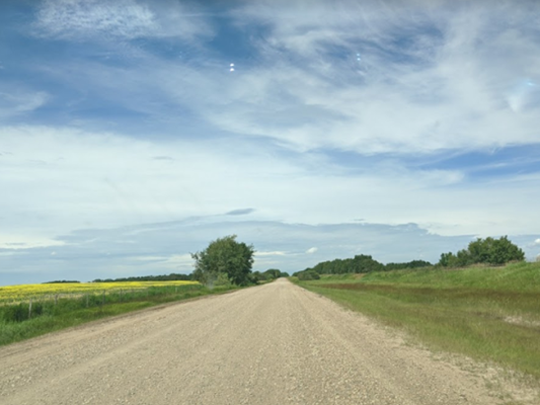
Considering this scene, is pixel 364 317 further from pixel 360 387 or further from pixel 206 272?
pixel 206 272

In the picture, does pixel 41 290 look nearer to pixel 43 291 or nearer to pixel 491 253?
pixel 43 291

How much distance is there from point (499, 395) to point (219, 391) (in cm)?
485

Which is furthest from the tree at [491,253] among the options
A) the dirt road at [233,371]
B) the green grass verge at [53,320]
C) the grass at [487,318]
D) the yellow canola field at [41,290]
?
the dirt road at [233,371]

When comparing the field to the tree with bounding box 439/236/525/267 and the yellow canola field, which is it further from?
the tree with bounding box 439/236/525/267

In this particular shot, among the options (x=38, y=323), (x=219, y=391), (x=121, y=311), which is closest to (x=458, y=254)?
(x=121, y=311)

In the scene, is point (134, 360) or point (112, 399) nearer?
point (112, 399)

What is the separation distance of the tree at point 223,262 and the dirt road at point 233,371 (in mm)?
81383

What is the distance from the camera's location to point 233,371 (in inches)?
408

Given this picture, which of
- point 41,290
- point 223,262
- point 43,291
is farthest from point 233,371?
point 223,262

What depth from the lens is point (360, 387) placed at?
28.6 ft

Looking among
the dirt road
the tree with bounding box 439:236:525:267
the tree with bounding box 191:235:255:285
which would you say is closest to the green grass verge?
the dirt road

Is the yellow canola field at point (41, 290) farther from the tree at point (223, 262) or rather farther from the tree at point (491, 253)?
the tree at point (491, 253)

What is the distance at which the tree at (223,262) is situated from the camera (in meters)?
103

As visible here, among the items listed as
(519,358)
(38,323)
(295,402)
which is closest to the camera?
(295,402)
